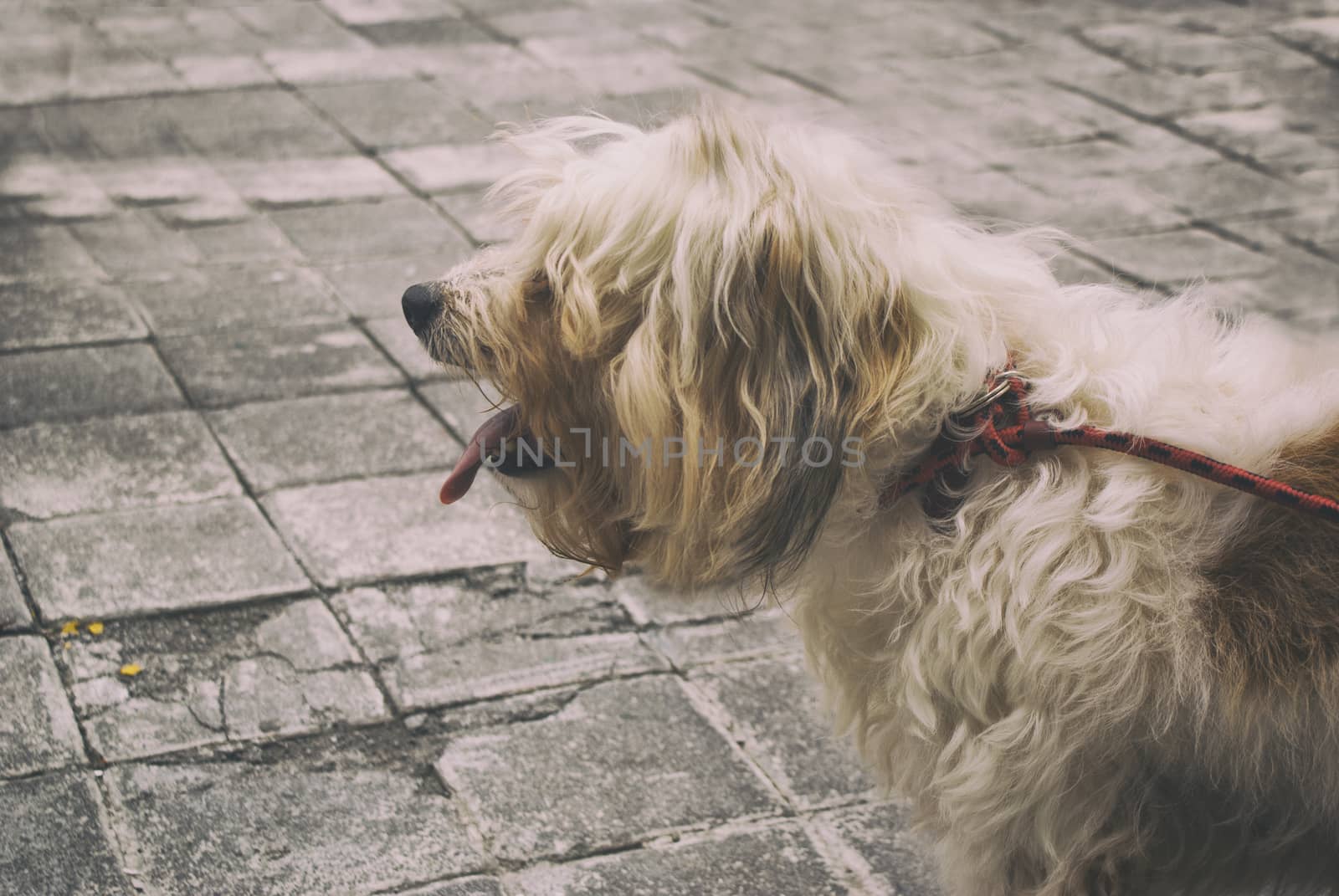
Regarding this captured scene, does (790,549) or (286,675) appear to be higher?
(790,549)

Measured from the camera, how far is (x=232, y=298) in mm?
5043

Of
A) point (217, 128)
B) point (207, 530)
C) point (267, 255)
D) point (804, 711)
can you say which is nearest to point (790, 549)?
point (804, 711)

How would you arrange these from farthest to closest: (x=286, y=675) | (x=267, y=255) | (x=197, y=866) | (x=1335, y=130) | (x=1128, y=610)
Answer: (x=1335, y=130)
(x=267, y=255)
(x=286, y=675)
(x=197, y=866)
(x=1128, y=610)

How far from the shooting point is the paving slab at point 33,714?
2928 mm

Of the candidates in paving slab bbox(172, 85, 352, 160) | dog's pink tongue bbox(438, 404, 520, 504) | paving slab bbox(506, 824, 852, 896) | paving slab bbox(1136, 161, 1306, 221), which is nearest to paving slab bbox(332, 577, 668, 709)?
paving slab bbox(506, 824, 852, 896)

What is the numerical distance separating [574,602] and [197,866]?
1.22m

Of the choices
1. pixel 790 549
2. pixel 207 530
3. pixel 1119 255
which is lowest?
pixel 207 530

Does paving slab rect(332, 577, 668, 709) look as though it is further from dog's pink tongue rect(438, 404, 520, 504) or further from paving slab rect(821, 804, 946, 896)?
dog's pink tongue rect(438, 404, 520, 504)

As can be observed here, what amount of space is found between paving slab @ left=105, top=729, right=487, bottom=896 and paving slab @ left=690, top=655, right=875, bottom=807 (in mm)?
705

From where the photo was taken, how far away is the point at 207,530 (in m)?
3.75

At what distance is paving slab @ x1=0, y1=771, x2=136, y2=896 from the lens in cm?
263

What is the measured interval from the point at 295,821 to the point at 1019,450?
1.68m

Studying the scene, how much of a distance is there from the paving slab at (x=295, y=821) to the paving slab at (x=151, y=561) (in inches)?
23.9

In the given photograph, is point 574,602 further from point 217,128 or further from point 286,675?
point 217,128
